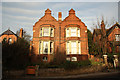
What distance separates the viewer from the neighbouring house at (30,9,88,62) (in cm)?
2186

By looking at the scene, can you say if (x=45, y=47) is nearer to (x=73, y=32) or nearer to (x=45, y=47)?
(x=45, y=47)

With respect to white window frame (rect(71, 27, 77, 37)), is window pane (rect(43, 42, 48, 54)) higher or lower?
lower

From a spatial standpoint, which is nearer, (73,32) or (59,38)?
(73,32)

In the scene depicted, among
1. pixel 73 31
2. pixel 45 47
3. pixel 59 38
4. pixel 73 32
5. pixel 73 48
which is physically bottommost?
pixel 73 48

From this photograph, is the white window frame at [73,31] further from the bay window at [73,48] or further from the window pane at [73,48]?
the window pane at [73,48]

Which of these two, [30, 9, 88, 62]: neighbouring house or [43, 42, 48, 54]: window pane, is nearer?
[30, 9, 88, 62]: neighbouring house

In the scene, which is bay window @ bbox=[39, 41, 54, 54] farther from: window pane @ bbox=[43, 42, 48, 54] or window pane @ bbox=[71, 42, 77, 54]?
window pane @ bbox=[71, 42, 77, 54]

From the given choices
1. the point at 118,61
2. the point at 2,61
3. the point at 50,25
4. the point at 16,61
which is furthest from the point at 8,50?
the point at 118,61

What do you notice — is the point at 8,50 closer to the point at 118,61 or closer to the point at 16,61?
the point at 16,61

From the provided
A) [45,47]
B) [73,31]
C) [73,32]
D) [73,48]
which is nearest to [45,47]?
[45,47]

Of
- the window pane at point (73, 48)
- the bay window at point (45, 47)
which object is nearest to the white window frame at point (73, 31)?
the window pane at point (73, 48)

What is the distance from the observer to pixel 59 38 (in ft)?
75.2

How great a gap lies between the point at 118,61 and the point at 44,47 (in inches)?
633

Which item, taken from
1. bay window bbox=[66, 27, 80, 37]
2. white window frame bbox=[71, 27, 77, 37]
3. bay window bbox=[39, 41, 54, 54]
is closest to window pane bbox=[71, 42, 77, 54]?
white window frame bbox=[71, 27, 77, 37]
